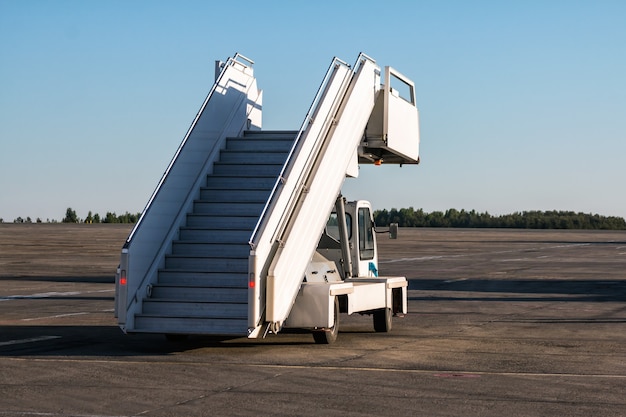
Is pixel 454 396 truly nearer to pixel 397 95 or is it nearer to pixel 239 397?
pixel 239 397

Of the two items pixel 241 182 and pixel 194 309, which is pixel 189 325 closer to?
pixel 194 309

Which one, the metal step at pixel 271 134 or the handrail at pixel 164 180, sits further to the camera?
the metal step at pixel 271 134

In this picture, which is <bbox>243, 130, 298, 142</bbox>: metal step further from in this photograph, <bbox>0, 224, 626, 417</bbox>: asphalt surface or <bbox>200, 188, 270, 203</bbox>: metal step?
<bbox>0, 224, 626, 417</bbox>: asphalt surface

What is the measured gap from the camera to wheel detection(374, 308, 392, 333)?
712 inches

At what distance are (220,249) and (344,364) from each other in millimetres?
3186

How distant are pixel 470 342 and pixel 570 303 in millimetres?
8944

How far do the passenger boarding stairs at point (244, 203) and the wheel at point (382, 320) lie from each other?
2547 millimetres

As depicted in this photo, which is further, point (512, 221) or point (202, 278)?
point (512, 221)

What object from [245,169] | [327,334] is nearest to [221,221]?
[245,169]

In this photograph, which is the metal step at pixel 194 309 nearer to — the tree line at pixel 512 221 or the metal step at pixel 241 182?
the metal step at pixel 241 182

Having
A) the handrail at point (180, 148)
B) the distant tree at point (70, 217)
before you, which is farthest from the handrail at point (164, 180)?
the distant tree at point (70, 217)

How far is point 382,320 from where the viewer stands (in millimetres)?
18109

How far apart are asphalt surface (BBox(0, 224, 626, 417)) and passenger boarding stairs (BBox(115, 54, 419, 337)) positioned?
0.66 meters

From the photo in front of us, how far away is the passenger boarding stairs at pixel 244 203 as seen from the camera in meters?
14.7
